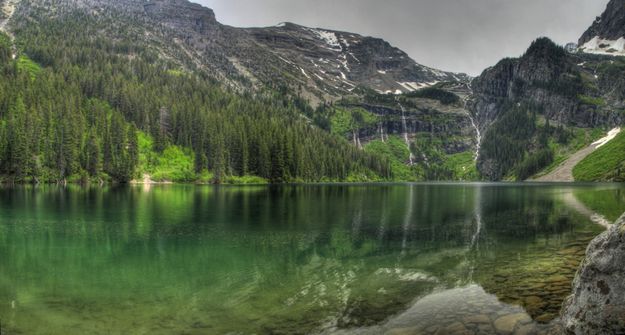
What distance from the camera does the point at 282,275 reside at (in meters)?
26.3

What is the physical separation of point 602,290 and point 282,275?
17921mm

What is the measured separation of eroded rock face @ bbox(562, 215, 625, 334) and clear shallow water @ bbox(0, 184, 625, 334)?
277 cm

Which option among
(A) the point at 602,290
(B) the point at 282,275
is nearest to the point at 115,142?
(B) the point at 282,275

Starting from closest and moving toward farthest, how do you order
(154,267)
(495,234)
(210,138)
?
1. (154,267)
2. (495,234)
3. (210,138)

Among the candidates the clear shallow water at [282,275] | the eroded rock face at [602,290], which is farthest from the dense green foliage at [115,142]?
the eroded rock face at [602,290]

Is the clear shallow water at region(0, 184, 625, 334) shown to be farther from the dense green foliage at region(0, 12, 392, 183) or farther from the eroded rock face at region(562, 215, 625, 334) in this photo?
the dense green foliage at region(0, 12, 392, 183)

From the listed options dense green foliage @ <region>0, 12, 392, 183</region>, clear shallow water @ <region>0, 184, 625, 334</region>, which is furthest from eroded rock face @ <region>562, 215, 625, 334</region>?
dense green foliage @ <region>0, 12, 392, 183</region>

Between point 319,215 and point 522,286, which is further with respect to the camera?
point 319,215

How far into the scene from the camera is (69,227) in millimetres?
45562

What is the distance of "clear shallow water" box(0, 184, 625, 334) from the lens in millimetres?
17781

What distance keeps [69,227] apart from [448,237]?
4176cm

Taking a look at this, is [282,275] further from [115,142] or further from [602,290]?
[115,142]

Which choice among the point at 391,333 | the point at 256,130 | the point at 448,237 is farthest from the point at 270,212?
the point at 256,130

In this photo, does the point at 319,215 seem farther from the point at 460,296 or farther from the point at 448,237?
the point at 460,296
